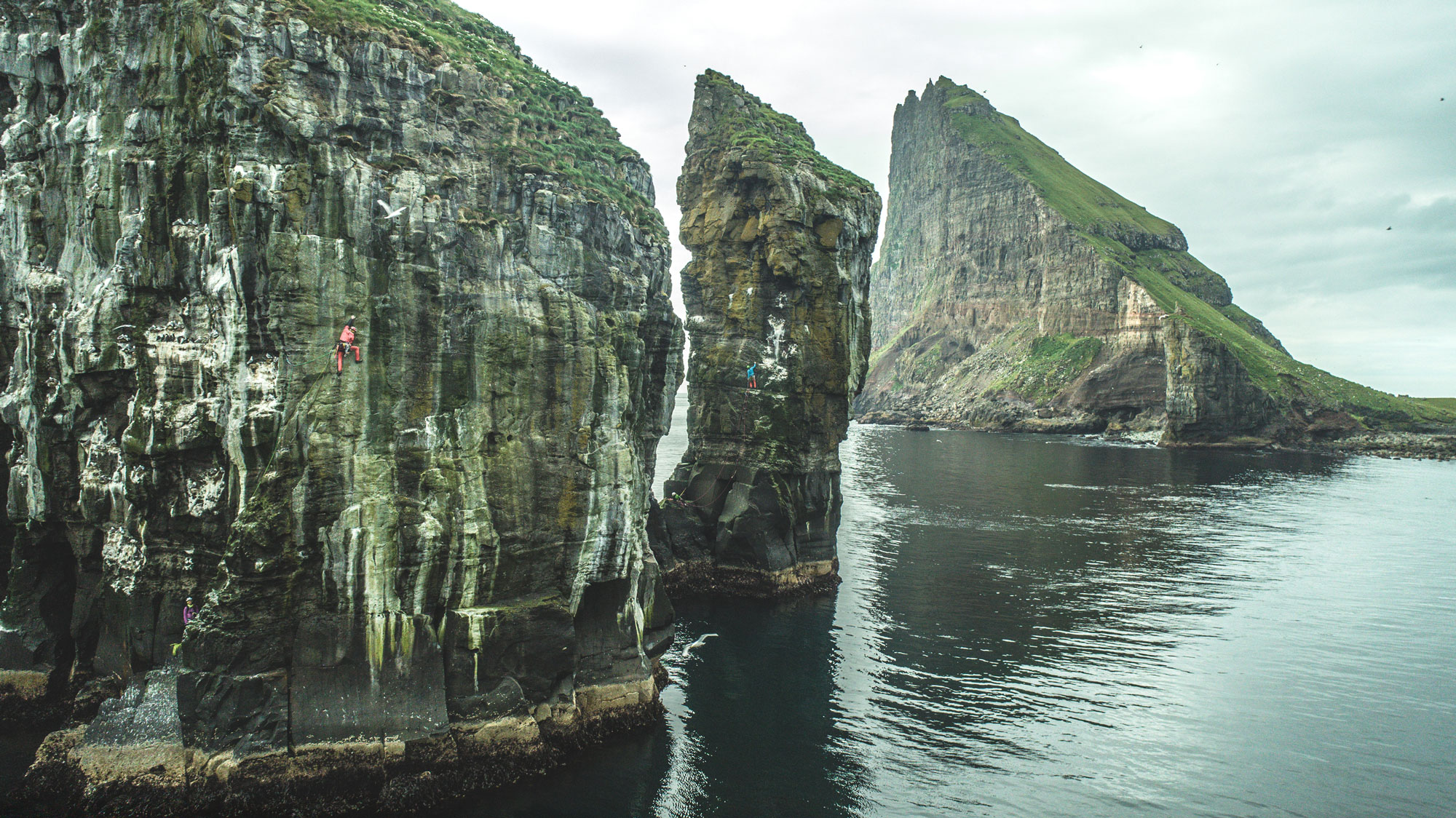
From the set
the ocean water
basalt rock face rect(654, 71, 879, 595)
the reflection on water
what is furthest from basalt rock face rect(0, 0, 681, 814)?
basalt rock face rect(654, 71, 879, 595)

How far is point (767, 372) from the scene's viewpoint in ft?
175

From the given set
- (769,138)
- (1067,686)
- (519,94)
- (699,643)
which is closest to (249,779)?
(699,643)

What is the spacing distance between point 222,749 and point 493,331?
1495 cm

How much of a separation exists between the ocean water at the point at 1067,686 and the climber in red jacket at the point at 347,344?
14146mm

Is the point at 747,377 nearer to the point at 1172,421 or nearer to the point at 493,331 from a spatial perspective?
the point at 493,331

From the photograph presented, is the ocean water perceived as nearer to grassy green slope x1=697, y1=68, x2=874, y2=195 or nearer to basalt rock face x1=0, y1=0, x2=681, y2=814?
basalt rock face x1=0, y1=0, x2=681, y2=814

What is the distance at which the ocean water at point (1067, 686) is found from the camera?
93.8 ft

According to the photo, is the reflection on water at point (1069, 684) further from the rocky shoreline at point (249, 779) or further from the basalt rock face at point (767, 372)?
the basalt rock face at point (767, 372)

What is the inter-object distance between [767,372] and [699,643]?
1815cm

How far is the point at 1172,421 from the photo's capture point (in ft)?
490

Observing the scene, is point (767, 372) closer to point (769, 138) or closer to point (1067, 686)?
point (769, 138)

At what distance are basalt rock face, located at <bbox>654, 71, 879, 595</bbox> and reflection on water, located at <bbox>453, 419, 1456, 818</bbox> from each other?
12.6 ft

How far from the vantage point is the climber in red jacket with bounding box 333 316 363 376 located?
26.5 metres

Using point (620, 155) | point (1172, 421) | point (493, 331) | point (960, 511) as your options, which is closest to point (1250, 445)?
point (1172, 421)
